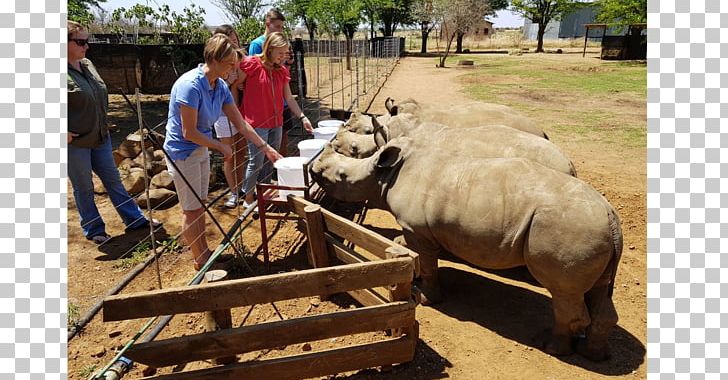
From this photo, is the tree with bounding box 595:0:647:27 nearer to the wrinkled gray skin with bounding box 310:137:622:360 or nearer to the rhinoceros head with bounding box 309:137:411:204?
the rhinoceros head with bounding box 309:137:411:204

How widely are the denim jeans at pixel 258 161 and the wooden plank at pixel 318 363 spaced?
287 cm

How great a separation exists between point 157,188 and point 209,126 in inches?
137

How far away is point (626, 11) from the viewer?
1361 inches

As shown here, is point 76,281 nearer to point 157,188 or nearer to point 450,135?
point 157,188

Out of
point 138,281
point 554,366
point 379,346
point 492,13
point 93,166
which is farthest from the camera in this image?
point 492,13

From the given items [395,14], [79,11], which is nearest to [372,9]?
[395,14]

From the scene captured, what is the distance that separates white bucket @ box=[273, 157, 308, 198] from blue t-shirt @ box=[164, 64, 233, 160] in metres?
0.97

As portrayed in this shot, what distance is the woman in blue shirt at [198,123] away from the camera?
4.11 meters

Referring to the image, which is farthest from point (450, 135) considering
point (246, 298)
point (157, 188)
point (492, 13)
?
point (492, 13)

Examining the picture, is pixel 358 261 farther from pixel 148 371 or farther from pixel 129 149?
pixel 129 149

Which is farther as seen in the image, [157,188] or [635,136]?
[635,136]

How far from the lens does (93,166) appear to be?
19.9 feet

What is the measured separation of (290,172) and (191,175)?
1.16m

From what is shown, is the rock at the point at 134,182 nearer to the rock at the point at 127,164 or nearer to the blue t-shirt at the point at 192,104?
the rock at the point at 127,164
